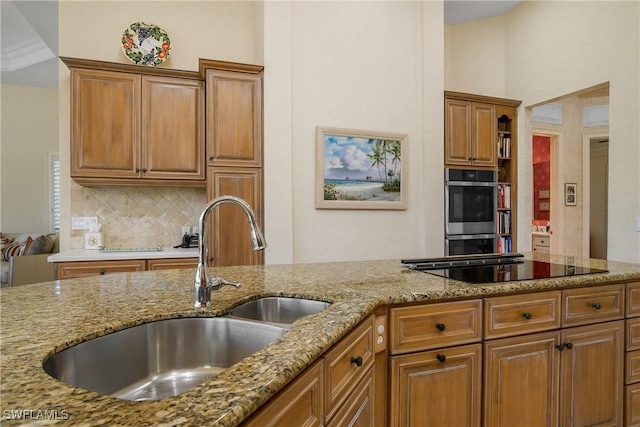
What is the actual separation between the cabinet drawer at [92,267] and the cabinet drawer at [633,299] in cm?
315

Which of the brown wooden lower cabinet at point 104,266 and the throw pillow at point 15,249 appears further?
the throw pillow at point 15,249

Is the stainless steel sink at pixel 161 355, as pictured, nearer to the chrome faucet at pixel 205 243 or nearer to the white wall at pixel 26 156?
the chrome faucet at pixel 205 243

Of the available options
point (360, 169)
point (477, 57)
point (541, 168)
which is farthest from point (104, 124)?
point (541, 168)

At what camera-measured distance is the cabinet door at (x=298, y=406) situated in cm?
65

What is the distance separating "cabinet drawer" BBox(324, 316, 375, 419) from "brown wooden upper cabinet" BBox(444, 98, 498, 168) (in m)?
3.10


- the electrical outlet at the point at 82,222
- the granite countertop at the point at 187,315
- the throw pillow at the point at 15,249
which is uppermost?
the electrical outlet at the point at 82,222

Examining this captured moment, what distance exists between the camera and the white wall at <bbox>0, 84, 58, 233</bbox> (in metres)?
5.43

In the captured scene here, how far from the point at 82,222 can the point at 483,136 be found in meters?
4.23

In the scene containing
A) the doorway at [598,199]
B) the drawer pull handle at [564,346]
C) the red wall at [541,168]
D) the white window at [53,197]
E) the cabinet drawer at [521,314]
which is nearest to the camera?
the cabinet drawer at [521,314]

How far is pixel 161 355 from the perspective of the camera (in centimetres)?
103

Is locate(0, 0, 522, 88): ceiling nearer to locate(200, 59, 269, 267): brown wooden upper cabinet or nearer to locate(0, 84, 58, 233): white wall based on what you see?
locate(0, 84, 58, 233): white wall

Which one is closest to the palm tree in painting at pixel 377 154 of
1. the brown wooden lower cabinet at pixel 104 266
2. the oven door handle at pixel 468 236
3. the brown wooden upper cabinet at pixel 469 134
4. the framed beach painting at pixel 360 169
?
the framed beach painting at pixel 360 169

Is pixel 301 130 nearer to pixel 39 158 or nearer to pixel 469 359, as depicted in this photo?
pixel 469 359

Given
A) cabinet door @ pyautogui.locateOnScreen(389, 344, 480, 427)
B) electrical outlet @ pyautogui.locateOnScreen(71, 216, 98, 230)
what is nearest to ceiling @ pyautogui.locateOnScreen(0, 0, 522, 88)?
electrical outlet @ pyautogui.locateOnScreen(71, 216, 98, 230)
